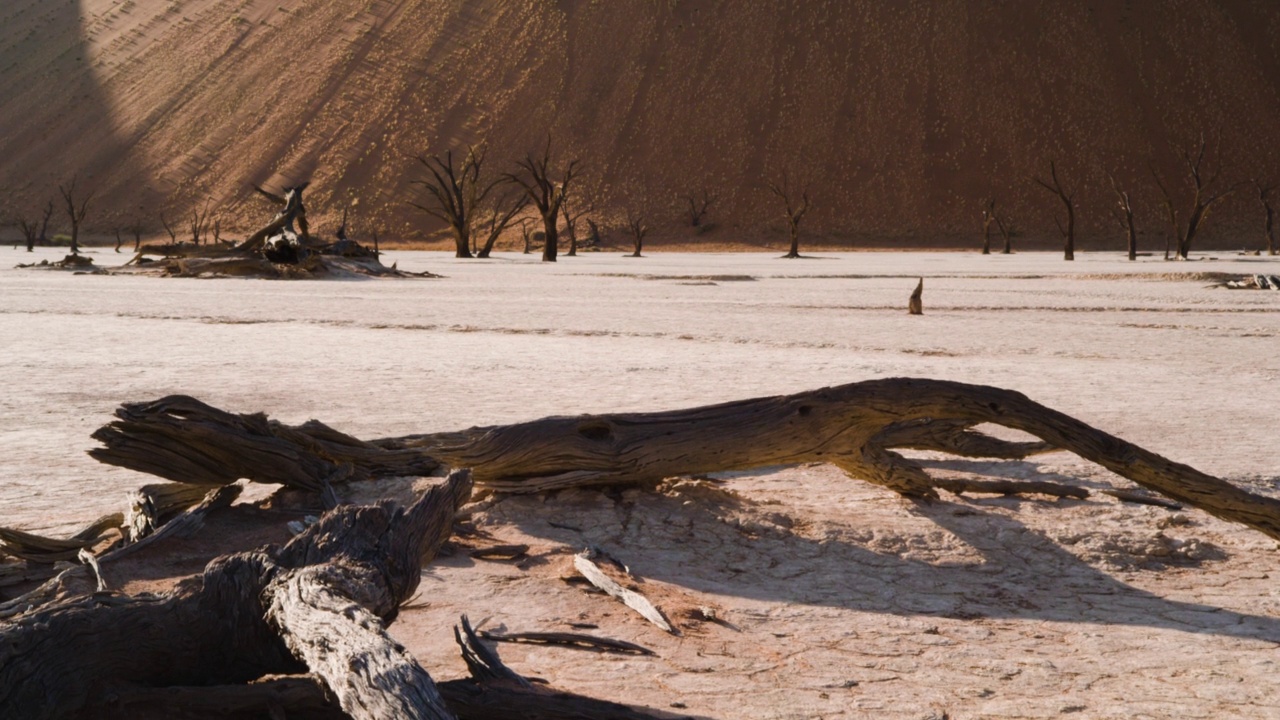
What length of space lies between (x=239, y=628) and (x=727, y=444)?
2.70 m

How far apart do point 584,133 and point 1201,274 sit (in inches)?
1836

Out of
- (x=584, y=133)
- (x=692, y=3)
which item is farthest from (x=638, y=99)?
(x=692, y=3)

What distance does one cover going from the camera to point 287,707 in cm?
285

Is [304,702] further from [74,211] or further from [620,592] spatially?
[74,211]

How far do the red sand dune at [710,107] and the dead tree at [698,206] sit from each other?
2.28ft

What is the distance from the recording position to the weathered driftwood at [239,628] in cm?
253

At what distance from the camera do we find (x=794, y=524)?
17.5 ft

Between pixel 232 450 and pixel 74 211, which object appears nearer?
pixel 232 450

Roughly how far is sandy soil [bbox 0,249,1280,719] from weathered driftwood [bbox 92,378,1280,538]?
0.17 meters

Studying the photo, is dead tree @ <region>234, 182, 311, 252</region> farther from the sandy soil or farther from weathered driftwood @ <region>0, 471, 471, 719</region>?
weathered driftwood @ <region>0, 471, 471, 719</region>

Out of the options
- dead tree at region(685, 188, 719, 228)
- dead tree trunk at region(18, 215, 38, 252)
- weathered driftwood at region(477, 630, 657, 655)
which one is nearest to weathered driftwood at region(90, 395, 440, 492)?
weathered driftwood at region(477, 630, 657, 655)

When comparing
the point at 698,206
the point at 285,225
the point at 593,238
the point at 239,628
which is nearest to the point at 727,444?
the point at 239,628

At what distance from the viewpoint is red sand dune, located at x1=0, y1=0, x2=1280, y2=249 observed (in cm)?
6406

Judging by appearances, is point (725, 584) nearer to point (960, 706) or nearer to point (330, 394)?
point (960, 706)
